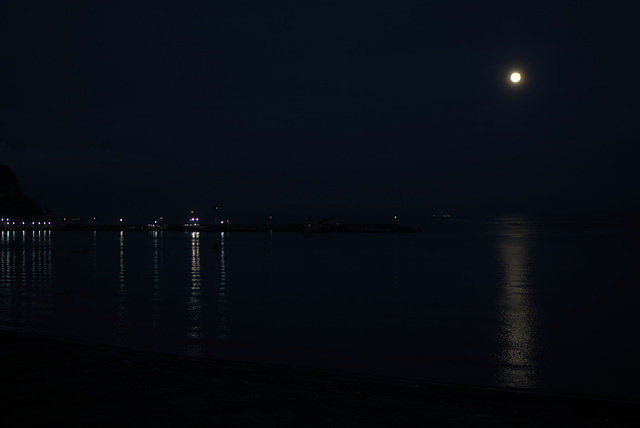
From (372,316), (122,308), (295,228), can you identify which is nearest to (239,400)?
(372,316)

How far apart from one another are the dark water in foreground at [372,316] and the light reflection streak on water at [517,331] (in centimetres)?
9

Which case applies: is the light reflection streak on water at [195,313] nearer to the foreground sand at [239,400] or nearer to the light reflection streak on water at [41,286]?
the foreground sand at [239,400]

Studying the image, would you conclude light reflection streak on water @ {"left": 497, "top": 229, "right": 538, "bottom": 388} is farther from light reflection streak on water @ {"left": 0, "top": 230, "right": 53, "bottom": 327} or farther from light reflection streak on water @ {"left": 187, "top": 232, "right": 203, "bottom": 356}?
light reflection streak on water @ {"left": 0, "top": 230, "right": 53, "bottom": 327}

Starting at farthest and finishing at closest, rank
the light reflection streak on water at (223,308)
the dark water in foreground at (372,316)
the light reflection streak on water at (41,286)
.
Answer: the light reflection streak on water at (41,286)
the light reflection streak on water at (223,308)
the dark water in foreground at (372,316)

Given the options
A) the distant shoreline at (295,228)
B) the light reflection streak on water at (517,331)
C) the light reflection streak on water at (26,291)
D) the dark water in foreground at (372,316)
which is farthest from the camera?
the distant shoreline at (295,228)

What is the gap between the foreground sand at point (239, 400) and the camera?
8.91 m

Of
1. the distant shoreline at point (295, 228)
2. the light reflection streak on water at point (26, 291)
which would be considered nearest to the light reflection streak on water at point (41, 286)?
the light reflection streak on water at point (26, 291)

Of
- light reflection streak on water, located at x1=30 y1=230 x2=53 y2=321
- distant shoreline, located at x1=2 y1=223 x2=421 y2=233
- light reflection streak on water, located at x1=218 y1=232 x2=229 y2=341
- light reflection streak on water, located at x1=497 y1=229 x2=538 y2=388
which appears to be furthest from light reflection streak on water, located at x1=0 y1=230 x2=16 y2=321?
distant shoreline, located at x1=2 y1=223 x2=421 y2=233

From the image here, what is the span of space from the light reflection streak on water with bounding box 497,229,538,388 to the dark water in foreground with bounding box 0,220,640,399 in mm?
88

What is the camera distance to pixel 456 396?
12.0 m

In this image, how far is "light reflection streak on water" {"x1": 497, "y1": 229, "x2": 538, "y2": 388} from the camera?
15.7 metres

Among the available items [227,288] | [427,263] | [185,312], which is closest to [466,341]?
[185,312]

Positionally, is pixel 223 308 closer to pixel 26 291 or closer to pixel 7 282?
pixel 26 291

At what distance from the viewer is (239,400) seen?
396 inches
